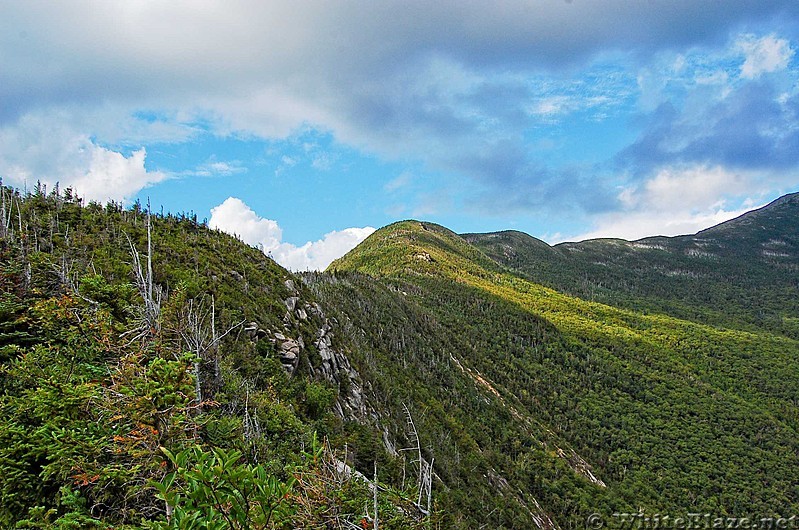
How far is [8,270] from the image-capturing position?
11.3m

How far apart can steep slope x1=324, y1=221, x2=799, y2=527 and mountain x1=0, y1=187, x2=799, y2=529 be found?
63cm

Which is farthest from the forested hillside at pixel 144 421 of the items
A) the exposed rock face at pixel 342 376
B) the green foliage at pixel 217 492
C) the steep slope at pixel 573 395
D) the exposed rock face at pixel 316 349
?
the steep slope at pixel 573 395

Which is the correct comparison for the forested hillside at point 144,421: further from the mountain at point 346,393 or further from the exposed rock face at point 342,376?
the exposed rock face at point 342,376

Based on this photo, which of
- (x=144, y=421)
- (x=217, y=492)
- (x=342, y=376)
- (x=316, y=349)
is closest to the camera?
(x=217, y=492)

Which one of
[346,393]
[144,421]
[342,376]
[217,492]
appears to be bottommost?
[346,393]

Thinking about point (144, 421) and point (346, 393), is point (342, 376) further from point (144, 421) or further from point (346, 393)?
point (144, 421)

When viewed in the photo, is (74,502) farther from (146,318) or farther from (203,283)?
(203,283)

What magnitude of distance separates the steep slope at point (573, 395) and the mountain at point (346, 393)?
0.63 m

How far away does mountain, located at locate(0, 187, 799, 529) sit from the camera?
5.68 metres

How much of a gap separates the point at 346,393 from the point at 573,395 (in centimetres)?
10307

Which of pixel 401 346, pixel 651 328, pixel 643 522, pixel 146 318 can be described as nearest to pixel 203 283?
pixel 146 318

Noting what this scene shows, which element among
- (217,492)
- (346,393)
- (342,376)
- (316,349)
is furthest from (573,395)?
(217,492)

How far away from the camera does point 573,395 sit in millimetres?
117812

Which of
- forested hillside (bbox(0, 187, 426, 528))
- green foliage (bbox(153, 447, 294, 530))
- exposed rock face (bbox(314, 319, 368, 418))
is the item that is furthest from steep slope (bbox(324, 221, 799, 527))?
green foliage (bbox(153, 447, 294, 530))
